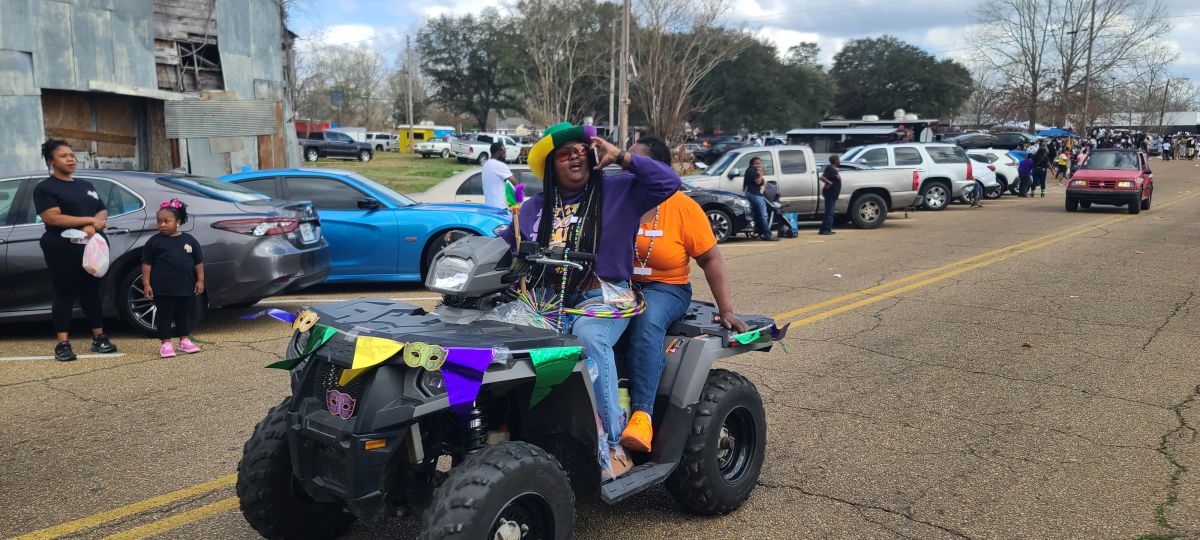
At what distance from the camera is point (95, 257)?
22.4ft

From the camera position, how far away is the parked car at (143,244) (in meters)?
7.62

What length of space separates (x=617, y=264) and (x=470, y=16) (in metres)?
71.0

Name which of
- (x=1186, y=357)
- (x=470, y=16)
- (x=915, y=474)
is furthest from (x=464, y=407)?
(x=470, y=16)

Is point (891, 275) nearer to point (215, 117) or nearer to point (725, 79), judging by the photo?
point (215, 117)

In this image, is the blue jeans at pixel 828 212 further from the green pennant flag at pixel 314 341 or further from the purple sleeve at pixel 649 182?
the green pennant flag at pixel 314 341

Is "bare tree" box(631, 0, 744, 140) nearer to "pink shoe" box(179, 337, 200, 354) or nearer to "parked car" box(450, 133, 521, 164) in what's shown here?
"parked car" box(450, 133, 521, 164)

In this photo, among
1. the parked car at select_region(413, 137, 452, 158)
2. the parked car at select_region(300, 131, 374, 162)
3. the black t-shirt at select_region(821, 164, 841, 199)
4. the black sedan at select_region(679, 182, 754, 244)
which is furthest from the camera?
the parked car at select_region(413, 137, 452, 158)

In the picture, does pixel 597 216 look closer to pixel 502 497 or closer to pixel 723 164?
pixel 502 497

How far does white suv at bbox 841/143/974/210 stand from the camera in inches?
845

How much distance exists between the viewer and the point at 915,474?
475cm

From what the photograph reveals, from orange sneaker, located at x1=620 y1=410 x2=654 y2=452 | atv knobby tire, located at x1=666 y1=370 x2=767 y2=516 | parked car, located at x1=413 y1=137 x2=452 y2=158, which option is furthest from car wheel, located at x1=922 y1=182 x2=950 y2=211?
parked car, located at x1=413 y1=137 x2=452 y2=158

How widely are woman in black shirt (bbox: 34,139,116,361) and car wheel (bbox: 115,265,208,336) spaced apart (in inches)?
24.6

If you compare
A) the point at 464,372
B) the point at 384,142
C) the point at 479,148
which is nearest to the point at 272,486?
the point at 464,372

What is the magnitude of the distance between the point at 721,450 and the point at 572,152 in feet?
5.38
